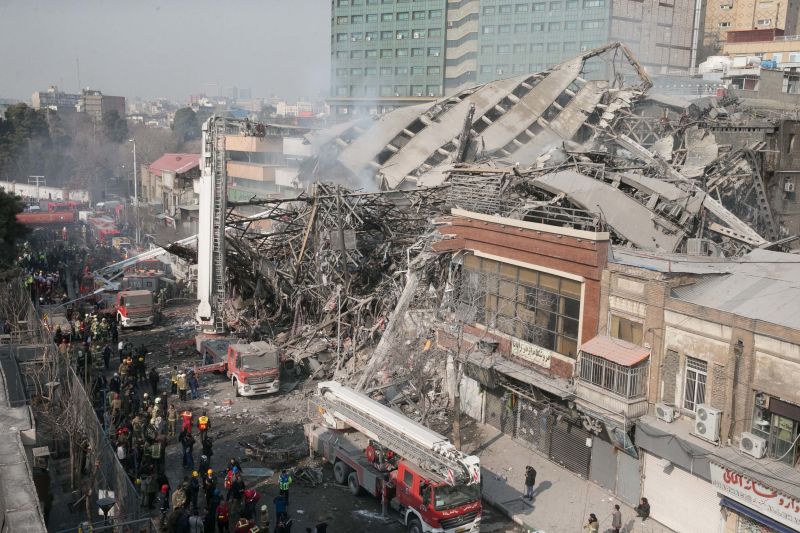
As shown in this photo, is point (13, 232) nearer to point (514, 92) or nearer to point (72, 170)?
point (514, 92)

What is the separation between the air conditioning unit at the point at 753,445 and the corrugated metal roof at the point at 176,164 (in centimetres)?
6257

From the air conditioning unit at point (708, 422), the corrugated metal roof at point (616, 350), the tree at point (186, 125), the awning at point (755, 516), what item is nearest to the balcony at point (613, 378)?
the corrugated metal roof at point (616, 350)

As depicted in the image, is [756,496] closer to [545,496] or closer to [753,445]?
[753,445]

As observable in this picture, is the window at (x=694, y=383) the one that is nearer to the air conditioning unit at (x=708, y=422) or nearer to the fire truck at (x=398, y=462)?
the air conditioning unit at (x=708, y=422)

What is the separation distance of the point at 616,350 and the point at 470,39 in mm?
81581

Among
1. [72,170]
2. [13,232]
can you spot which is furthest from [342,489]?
[72,170]

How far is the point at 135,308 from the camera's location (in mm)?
36344

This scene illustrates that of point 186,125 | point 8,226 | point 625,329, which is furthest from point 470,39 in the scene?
point 625,329

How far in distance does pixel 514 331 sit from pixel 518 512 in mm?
5890

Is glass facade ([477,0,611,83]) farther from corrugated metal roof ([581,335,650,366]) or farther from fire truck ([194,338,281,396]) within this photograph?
corrugated metal roof ([581,335,650,366])

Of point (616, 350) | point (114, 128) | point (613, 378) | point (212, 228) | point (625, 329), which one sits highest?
Result: point (114, 128)

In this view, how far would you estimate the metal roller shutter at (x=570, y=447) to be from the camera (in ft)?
71.3

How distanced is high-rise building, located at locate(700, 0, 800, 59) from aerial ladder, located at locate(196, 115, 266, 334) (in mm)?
66516

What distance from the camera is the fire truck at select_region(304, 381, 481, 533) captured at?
687 inches
